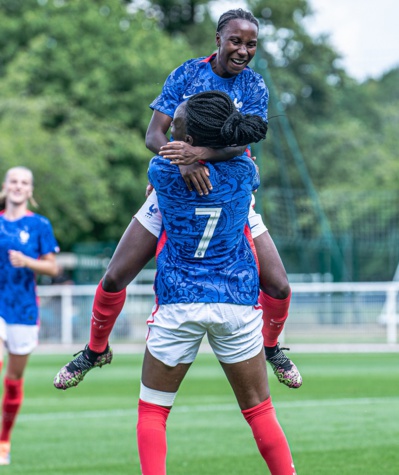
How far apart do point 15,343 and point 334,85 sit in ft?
158

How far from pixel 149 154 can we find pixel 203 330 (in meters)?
32.1

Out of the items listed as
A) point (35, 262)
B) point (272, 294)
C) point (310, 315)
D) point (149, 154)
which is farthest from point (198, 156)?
point (149, 154)

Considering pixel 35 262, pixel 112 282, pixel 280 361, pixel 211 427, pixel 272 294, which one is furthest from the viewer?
pixel 211 427

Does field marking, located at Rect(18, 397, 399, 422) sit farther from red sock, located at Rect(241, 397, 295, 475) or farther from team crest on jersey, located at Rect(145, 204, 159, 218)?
team crest on jersey, located at Rect(145, 204, 159, 218)

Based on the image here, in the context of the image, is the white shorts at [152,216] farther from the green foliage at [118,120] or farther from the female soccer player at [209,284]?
the green foliage at [118,120]

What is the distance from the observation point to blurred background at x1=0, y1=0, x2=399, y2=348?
25031 mm

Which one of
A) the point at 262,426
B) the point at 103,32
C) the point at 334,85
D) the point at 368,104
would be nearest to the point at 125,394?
the point at 262,426

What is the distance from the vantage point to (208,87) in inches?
221

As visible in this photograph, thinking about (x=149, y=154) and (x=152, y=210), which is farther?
(x=149, y=154)

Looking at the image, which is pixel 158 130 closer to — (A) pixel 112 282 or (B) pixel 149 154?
(A) pixel 112 282

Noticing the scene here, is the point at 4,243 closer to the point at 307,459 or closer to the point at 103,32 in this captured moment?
the point at 307,459

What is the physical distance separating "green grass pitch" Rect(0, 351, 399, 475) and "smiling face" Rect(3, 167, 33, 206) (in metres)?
2.22

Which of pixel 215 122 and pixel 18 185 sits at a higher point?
pixel 215 122

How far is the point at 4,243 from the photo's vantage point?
30.0 feet
